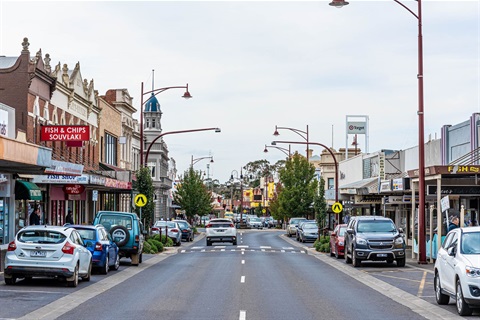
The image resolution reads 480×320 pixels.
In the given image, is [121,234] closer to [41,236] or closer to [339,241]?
[41,236]

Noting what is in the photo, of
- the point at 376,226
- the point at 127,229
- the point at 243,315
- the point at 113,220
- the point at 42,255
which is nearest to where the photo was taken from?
the point at 243,315

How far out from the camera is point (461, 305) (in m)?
15.3

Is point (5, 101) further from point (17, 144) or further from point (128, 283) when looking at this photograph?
point (128, 283)

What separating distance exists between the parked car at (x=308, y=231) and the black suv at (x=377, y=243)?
27264 mm

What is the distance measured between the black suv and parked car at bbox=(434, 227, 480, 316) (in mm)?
12139

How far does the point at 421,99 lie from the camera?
29828mm

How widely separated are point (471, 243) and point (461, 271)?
4.33ft

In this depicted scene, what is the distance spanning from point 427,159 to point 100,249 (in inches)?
973

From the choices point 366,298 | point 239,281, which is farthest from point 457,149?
point 366,298

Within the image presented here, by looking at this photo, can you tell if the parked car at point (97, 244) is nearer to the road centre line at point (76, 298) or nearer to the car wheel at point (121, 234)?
the road centre line at point (76, 298)

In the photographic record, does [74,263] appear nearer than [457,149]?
Yes

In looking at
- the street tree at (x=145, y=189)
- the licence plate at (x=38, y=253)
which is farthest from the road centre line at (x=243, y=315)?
the street tree at (x=145, y=189)

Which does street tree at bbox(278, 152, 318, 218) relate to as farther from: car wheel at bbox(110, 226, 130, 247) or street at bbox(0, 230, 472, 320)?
car wheel at bbox(110, 226, 130, 247)

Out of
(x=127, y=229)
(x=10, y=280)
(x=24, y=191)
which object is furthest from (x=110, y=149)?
(x=10, y=280)
